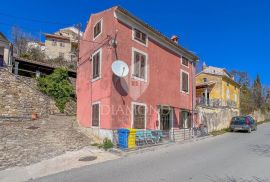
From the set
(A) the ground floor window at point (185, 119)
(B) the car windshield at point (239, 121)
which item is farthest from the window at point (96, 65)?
(B) the car windshield at point (239, 121)

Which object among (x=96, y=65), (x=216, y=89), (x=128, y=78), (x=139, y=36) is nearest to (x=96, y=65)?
(x=96, y=65)

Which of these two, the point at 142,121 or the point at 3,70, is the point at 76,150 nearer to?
the point at 142,121

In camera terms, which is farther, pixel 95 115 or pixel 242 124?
pixel 242 124

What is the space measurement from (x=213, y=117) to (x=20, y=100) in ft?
60.8

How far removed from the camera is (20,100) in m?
18.8

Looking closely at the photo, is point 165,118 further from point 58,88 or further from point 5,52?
point 5,52

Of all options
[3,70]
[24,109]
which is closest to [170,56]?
[24,109]

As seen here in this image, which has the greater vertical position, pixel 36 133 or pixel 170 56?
pixel 170 56

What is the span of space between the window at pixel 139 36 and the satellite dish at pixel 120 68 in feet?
8.50

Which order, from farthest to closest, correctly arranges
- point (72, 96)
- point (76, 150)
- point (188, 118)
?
point (72, 96) < point (188, 118) < point (76, 150)

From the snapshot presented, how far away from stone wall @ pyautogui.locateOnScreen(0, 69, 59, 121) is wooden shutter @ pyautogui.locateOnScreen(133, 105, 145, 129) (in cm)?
893

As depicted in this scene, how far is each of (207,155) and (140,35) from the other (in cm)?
865

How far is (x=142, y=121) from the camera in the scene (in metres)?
14.8

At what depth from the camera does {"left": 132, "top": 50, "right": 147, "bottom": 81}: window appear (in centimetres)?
1472
